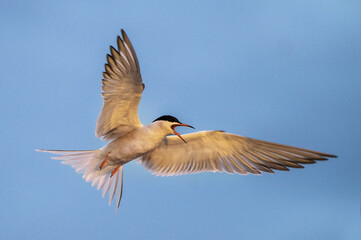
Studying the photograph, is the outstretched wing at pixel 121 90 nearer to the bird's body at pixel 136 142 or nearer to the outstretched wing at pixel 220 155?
the bird's body at pixel 136 142

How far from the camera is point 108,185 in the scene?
235cm

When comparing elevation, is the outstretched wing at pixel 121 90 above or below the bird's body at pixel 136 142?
above

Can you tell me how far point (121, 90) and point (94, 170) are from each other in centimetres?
57

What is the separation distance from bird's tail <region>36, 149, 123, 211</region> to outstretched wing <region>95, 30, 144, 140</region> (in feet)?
0.53

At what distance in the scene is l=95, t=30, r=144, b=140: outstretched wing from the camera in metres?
1.99

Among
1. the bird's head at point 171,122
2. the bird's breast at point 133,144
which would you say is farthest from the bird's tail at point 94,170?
the bird's head at point 171,122

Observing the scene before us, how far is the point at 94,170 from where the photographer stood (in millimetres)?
2264

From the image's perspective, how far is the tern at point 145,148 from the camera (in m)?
2.01

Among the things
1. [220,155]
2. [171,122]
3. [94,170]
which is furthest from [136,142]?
[220,155]

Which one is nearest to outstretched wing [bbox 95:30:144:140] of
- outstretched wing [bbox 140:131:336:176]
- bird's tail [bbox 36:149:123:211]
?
bird's tail [bbox 36:149:123:211]

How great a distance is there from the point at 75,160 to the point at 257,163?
3.77 feet

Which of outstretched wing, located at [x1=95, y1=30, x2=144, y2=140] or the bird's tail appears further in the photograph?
the bird's tail

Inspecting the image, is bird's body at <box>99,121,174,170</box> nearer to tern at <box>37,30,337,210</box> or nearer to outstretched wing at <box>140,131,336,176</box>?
tern at <box>37,30,337,210</box>

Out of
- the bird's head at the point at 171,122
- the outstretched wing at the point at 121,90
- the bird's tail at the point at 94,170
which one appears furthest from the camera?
the bird's tail at the point at 94,170
